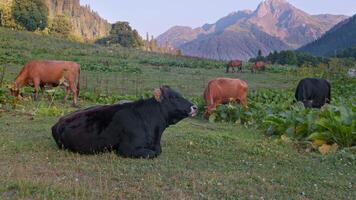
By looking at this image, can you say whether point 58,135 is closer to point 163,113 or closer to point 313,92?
point 163,113

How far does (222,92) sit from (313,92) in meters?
3.29

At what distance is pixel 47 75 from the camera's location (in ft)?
50.5

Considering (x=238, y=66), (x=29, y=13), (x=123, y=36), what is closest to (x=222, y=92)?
(x=238, y=66)

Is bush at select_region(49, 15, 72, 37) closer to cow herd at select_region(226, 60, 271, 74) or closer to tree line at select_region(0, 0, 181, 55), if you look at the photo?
tree line at select_region(0, 0, 181, 55)

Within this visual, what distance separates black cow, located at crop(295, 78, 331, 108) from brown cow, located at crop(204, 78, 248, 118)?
1940 mm

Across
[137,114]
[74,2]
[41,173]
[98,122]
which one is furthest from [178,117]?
[74,2]

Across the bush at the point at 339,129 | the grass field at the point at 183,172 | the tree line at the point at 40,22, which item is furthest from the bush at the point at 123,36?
the grass field at the point at 183,172

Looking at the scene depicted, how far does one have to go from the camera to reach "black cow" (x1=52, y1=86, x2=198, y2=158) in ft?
23.7

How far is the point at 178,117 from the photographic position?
7809 mm

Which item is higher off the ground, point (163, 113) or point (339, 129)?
point (163, 113)

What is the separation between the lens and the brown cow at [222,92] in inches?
574

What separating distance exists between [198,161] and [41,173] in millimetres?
2239

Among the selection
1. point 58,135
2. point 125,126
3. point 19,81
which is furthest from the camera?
point 19,81

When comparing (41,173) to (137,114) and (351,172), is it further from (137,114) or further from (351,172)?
(351,172)
